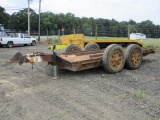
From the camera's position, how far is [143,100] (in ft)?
17.5

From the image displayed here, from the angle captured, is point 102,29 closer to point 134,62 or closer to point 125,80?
point 134,62

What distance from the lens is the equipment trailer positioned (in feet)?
22.9

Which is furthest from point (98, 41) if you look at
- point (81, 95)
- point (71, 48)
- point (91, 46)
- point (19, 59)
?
point (81, 95)

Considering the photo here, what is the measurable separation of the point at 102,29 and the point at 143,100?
19860 mm

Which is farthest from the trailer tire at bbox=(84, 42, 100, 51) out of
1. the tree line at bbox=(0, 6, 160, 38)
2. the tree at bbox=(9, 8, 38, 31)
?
the tree at bbox=(9, 8, 38, 31)

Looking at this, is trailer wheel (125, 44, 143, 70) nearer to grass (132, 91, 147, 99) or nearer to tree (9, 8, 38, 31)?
grass (132, 91, 147, 99)

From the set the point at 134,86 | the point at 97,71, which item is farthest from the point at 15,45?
the point at 134,86

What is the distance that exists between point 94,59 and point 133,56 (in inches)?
73.6

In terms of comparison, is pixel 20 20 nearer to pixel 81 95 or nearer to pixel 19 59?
pixel 19 59

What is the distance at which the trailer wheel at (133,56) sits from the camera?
27.9 ft

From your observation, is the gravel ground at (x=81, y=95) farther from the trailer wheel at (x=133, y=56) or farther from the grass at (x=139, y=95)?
the trailer wheel at (x=133, y=56)

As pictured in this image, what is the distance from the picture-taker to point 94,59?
762 cm

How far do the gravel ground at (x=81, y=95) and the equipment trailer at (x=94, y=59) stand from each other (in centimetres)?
32

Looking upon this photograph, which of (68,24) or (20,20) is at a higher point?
(68,24)
